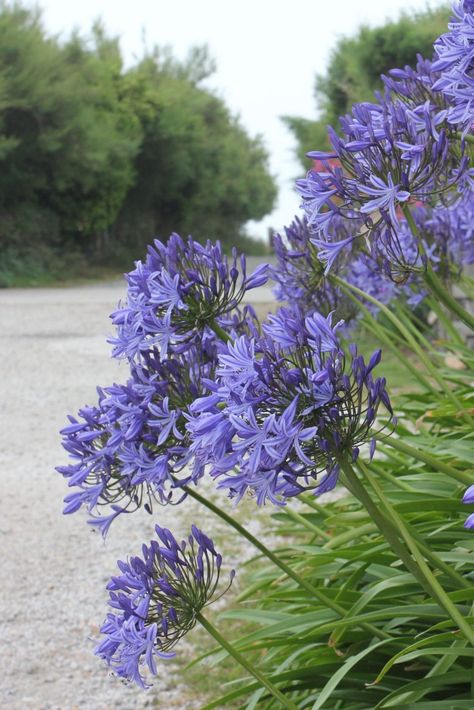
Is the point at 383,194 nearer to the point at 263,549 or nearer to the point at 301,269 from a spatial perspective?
the point at 263,549

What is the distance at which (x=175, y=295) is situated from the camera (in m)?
1.76

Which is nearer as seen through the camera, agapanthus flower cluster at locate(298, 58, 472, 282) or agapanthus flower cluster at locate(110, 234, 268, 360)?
agapanthus flower cluster at locate(298, 58, 472, 282)

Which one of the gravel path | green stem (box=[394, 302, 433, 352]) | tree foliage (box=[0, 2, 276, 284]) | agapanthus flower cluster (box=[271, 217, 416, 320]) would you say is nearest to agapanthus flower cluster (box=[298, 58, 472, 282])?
agapanthus flower cluster (box=[271, 217, 416, 320])

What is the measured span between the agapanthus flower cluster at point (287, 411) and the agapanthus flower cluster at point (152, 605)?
10.9 inches

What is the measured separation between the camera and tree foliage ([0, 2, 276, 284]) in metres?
27.6

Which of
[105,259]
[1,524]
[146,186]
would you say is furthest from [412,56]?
[146,186]

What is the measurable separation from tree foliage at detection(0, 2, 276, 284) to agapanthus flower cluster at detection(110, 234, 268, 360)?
81.0 feet

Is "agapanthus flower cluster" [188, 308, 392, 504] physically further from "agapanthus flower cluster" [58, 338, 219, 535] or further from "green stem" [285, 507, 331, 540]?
"green stem" [285, 507, 331, 540]

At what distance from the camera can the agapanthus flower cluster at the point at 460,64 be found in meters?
1.53

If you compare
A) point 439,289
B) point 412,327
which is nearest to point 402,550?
point 439,289

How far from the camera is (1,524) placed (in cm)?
542

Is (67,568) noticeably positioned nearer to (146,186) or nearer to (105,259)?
(105,259)

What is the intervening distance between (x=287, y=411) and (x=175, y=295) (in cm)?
44

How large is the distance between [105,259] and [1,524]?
2754 cm
